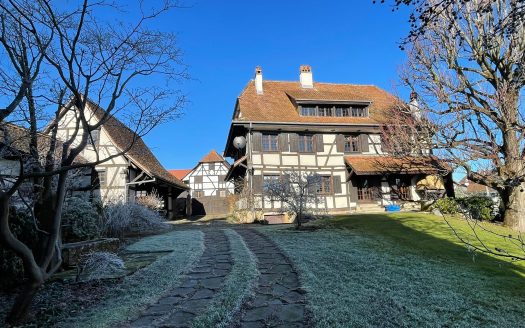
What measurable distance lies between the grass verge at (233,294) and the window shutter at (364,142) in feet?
47.2

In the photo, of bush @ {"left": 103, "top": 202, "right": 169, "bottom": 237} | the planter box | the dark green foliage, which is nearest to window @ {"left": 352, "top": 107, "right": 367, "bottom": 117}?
bush @ {"left": 103, "top": 202, "right": 169, "bottom": 237}

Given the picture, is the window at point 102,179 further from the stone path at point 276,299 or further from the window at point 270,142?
the stone path at point 276,299

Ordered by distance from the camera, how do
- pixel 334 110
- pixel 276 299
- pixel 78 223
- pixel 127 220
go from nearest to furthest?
pixel 276 299
pixel 78 223
pixel 127 220
pixel 334 110

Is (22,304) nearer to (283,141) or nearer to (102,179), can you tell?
(102,179)

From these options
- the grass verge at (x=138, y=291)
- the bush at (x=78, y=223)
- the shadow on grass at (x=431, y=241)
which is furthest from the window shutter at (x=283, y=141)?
the bush at (x=78, y=223)

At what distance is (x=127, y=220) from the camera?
1127 cm

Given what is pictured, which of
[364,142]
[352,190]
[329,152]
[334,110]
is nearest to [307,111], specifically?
[334,110]

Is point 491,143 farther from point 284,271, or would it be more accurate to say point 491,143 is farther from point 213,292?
point 213,292

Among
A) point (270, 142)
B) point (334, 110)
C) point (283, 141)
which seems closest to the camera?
point (270, 142)

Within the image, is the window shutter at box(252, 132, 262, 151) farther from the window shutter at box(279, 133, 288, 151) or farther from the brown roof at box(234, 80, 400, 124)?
the window shutter at box(279, 133, 288, 151)

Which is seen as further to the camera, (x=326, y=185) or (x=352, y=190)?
(x=352, y=190)

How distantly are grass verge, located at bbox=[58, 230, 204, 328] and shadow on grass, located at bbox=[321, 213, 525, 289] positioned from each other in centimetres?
414

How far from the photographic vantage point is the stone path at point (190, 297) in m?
4.09

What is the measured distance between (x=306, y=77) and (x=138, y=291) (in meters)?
20.8
